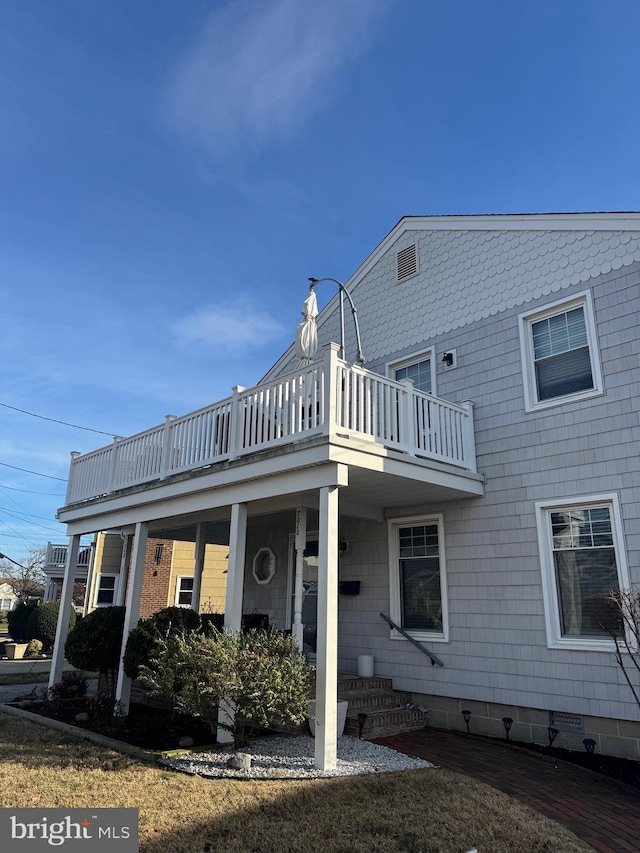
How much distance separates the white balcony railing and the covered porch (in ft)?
0.06

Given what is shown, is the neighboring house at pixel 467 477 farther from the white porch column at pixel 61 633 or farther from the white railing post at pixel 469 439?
the white porch column at pixel 61 633

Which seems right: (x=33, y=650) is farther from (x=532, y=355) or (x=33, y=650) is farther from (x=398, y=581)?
(x=532, y=355)

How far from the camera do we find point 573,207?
852 cm

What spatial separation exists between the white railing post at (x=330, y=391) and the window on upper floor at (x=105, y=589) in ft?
61.9

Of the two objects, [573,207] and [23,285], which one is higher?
[23,285]

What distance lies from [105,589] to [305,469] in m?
18.8

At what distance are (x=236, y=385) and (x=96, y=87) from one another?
6.63 m

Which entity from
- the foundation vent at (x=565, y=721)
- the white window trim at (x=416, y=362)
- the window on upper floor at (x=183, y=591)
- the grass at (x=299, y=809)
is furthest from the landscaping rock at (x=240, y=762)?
the window on upper floor at (x=183, y=591)

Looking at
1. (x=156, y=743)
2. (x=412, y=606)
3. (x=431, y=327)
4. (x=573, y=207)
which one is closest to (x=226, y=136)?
(x=431, y=327)

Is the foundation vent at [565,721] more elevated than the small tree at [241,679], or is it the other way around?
the small tree at [241,679]

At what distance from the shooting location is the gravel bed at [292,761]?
18.7 ft

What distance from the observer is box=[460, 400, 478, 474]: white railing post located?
868 cm

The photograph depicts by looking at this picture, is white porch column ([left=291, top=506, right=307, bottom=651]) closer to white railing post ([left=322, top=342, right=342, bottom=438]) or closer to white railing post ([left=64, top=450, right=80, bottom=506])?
white railing post ([left=322, top=342, right=342, bottom=438])

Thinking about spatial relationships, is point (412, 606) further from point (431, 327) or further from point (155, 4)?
point (155, 4)
